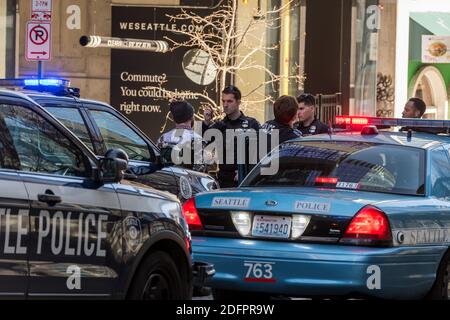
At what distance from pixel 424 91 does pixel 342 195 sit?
25378mm

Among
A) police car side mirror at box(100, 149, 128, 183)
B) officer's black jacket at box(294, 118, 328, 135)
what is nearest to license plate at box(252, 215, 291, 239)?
police car side mirror at box(100, 149, 128, 183)

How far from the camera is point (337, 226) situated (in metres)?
7.65

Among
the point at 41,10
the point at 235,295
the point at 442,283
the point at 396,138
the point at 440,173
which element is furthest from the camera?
the point at 41,10

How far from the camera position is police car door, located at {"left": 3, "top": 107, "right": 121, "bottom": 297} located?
5.79m

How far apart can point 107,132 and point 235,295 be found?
6.58 ft

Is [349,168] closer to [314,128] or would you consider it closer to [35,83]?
[35,83]

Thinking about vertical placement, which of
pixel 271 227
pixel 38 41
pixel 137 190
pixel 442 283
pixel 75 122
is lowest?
pixel 442 283

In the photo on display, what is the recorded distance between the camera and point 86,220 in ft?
20.1

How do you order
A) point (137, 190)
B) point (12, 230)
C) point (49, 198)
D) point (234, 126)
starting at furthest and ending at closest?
point (234, 126)
point (137, 190)
point (49, 198)
point (12, 230)

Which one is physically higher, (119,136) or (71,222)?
(119,136)

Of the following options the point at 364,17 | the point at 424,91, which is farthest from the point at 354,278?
the point at 424,91

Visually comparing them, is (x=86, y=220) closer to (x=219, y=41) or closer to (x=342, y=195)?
(x=342, y=195)

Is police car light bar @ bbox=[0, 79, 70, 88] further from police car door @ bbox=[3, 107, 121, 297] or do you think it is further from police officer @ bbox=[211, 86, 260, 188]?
police car door @ bbox=[3, 107, 121, 297]

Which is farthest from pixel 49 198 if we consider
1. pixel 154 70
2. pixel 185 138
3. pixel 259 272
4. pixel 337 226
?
pixel 154 70
